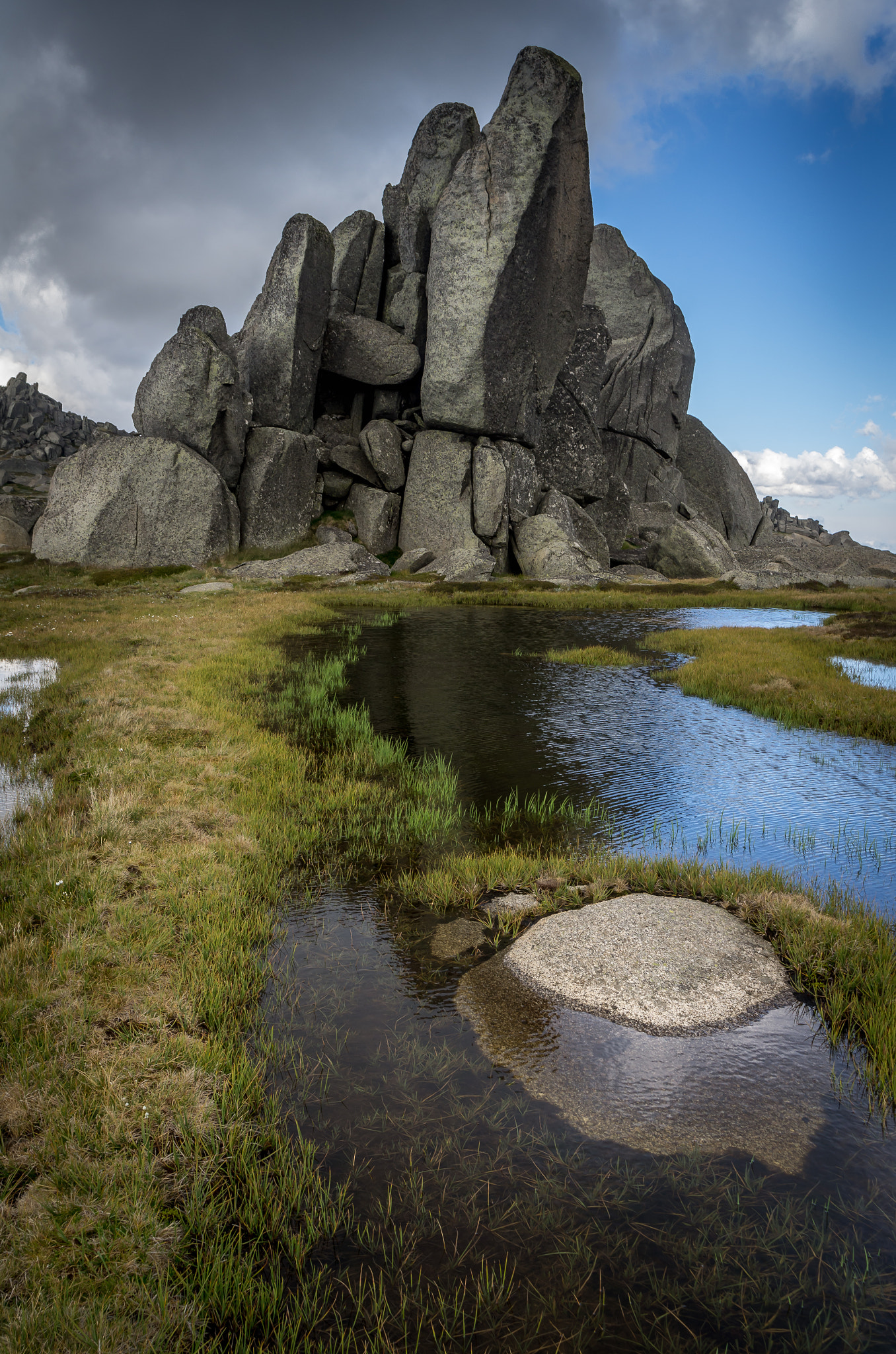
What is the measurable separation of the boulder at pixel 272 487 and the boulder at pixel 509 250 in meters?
9.94

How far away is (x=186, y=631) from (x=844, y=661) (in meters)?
20.2

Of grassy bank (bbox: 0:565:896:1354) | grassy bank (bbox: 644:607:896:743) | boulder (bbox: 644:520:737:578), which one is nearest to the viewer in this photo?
grassy bank (bbox: 0:565:896:1354)

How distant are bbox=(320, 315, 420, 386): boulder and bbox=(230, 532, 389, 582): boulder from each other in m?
14.5

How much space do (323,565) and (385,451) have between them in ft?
36.8

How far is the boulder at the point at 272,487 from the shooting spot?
5209cm

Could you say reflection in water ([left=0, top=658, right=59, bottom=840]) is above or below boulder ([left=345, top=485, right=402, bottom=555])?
below

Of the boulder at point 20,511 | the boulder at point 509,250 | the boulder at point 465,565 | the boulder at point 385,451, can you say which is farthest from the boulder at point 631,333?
the boulder at point 20,511

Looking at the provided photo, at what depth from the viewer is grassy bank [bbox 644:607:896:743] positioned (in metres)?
15.0

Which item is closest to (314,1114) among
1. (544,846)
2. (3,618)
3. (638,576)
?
(544,846)

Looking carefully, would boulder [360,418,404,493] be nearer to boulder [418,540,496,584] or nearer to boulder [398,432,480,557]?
boulder [398,432,480,557]

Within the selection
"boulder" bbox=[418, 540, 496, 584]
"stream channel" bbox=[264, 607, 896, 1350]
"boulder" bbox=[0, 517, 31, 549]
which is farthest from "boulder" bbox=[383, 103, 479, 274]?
"stream channel" bbox=[264, 607, 896, 1350]

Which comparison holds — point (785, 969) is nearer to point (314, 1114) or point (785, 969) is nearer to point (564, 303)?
point (314, 1114)

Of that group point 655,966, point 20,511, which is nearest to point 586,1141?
point 655,966

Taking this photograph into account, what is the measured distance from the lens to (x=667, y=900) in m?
6.91
